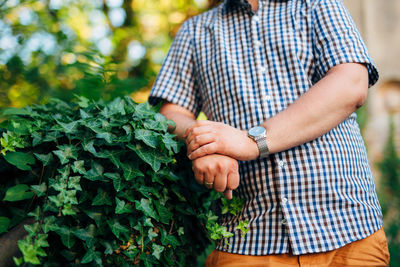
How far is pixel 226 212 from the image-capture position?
5.03 ft

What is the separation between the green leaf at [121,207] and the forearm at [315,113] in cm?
63

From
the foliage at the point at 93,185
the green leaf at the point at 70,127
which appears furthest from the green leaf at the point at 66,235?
the green leaf at the point at 70,127

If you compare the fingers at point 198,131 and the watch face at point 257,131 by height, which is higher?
the fingers at point 198,131

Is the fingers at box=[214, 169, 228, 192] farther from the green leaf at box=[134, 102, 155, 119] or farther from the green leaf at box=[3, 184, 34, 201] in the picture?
the green leaf at box=[3, 184, 34, 201]

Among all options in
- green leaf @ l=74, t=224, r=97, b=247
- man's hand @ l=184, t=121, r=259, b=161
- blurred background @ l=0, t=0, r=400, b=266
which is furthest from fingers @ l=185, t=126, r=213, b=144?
blurred background @ l=0, t=0, r=400, b=266

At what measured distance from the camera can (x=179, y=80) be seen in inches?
70.4

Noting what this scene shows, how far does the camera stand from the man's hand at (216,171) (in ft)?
4.25

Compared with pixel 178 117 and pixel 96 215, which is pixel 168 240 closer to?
pixel 96 215

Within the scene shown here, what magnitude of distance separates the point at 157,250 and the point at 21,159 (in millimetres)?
596

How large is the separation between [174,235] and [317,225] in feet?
1.98

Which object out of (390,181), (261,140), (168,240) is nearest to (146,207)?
(168,240)

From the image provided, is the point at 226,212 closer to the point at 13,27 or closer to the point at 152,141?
the point at 152,141

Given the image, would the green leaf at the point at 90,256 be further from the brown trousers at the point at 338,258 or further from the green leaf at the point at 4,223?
the brown trousers at the point at 338,258

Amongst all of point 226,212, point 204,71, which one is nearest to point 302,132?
point 226,212
